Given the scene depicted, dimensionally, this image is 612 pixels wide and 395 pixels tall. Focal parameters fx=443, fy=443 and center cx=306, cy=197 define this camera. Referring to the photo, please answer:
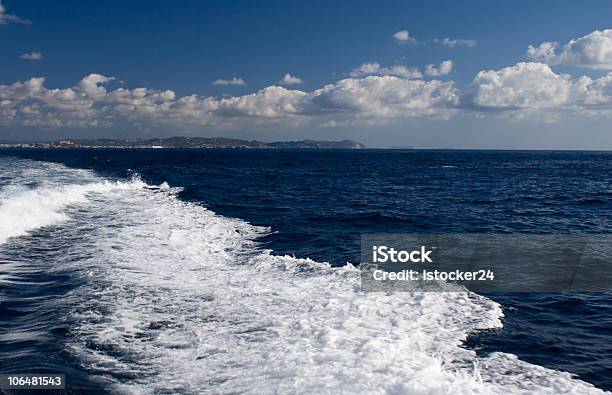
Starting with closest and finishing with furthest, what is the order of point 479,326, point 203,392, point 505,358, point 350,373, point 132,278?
point 203,392
point 350,373
point 505,358
point 479,326
point 132,278

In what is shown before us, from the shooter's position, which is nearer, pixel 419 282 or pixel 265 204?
pixel 419 282

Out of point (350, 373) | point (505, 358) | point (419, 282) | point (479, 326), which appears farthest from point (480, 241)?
point (350, 373)

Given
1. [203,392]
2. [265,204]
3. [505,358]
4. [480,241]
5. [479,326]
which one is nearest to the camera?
[203,392]

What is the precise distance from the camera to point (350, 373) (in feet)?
23.9

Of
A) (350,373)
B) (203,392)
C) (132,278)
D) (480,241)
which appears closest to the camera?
(203,392)

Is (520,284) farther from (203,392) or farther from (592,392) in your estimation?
(203,392)

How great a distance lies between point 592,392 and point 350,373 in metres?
3.87

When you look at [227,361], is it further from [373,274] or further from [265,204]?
[265,204]

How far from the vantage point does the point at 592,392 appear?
23.3 feet

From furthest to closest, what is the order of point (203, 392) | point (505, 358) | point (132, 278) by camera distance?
1. point (132, 278)
2. point (505, 358)
3. point (203, 392)

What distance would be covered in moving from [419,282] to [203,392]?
25.5 feet

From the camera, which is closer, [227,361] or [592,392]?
[592,392]

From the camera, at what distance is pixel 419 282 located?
504 inches

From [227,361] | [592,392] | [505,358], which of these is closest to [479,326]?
[505,358]
